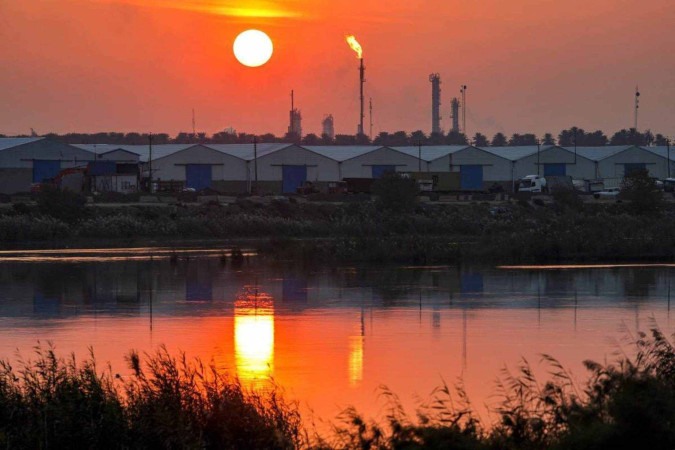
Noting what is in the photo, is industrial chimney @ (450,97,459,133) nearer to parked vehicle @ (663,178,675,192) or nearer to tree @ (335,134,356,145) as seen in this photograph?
tree @ (335,134,356,145)

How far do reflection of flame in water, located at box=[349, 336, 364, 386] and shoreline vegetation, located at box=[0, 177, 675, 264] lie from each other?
21.2 m

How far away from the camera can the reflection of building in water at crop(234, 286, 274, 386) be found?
20.3 m

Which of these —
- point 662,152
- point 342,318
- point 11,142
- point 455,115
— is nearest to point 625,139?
point 455,115

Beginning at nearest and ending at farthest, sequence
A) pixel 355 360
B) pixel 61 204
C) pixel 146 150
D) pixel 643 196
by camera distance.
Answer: pixel 355 360 → pixel 61 204 → pixel 643 196 → pixel 146 150

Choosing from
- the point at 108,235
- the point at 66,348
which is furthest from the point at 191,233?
the point at 66,348

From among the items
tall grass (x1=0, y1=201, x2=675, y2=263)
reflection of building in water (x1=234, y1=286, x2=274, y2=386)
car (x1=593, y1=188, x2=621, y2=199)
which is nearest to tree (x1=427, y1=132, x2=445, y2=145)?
car (x1=593, y1=188, x2=621, y2=199)

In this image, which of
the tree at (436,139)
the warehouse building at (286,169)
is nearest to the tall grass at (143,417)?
the warehouse building at (286,169)

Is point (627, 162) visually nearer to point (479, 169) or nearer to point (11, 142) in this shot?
point (479, 169)

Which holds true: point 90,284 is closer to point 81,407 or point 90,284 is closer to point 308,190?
point 81,407

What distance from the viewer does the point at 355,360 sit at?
2150 centimetres

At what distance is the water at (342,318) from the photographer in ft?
66.5

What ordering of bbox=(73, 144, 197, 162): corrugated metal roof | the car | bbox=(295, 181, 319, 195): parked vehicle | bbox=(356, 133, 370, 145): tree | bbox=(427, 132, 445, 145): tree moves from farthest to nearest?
bbox=(427, 132, 445, 145): tree, bbox=(356, 133, 370, 145): tree, bbox=(73, 144, 197, 162): corrugated metal roof, bbox=(295, 181, 319, 195): parked vehicle, the car

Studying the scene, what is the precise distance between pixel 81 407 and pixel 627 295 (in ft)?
69.6

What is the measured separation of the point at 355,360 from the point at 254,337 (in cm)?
393
